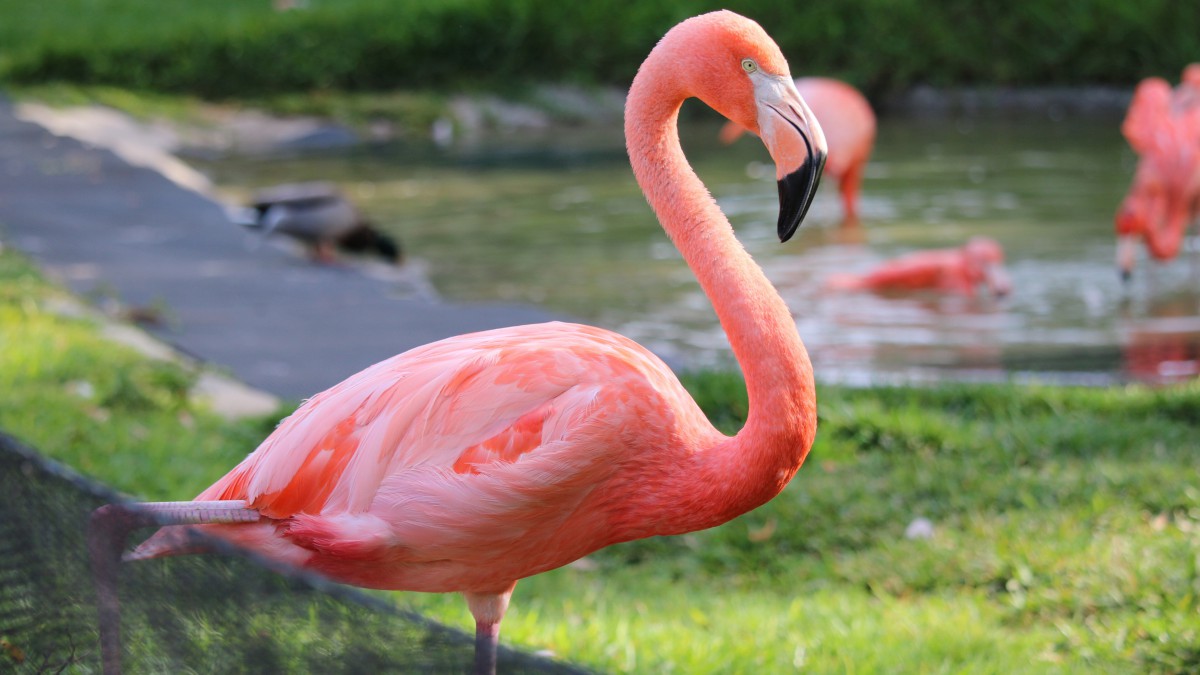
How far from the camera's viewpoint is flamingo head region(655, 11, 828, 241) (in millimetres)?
2574

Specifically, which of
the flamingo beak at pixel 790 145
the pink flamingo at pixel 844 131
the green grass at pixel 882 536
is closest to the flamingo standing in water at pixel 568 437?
the flamingo beak at pixel 790 145

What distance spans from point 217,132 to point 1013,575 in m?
16.3

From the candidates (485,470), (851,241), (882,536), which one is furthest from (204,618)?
(851,241)

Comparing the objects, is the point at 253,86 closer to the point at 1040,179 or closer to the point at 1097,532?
the point at 1040,179

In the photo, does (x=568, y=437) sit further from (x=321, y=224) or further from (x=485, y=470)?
(x=321, y=224)

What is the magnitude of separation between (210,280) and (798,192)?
675cm

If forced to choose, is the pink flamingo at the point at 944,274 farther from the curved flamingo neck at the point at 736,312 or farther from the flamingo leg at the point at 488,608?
the flamingo leg at the point at 488,608

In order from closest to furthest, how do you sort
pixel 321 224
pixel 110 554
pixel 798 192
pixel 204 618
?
pixel 204 618
pixel 110 554
pixel 798 192
pixel 321 224

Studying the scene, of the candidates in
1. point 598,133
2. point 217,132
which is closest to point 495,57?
point 598,133

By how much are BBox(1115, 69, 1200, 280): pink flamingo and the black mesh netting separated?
7825mm

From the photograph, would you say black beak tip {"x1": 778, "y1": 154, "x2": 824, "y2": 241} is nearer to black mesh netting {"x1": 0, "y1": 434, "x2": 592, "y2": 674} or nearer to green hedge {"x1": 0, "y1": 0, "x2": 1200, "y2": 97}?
black mesh netting {"x1": 0, "y1": 434, "x2": 592, "y2": 674}

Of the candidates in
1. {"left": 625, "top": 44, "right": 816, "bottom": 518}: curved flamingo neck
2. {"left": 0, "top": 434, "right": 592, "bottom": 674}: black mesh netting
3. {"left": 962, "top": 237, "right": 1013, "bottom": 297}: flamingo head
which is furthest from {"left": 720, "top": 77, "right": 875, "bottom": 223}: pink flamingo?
{"left": 0, "top": 434, "right": 592, "bottom": 674}: black mesh netting

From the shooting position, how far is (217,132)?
18.6 meters

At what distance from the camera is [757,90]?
270 centimetres
